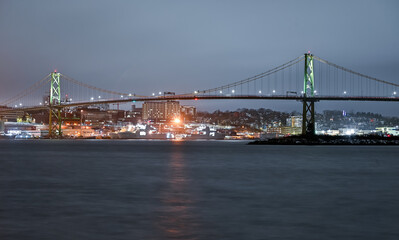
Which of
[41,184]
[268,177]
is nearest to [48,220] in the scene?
[41,184]

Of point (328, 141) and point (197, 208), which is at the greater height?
point (197, 208)

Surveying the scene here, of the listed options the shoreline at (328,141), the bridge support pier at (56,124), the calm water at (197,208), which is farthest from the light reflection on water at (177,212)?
the bridge support pier at (56,124)

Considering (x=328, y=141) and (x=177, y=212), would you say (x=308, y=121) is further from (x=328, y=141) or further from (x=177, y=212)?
(x=177, y=212)

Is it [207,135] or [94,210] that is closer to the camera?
[94,210]

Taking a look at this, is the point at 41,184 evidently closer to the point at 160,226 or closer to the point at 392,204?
the point at 160,226

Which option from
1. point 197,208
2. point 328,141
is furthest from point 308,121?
point 197,208

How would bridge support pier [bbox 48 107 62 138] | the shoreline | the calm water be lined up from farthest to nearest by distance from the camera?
1. bridge support pier [bbox 48 107 62 138]
2. the shoreline
3. the calm water

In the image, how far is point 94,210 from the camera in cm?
856

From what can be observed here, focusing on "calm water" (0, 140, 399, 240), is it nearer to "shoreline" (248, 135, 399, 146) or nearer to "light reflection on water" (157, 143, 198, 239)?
"light reflection on water" (157, 143, 198, 239)

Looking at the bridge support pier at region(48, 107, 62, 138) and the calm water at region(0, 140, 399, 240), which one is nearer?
the calm water at region(0, 140, 399, 240)

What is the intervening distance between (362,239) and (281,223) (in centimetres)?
141

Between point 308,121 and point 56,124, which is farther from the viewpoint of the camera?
point 56,124

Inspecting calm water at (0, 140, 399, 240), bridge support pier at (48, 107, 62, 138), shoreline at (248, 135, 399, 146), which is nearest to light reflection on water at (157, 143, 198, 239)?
calm water at (0, 140, 399, 240)

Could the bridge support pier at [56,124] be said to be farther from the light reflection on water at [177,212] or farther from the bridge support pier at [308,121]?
the light reflection on water at [177,212]
